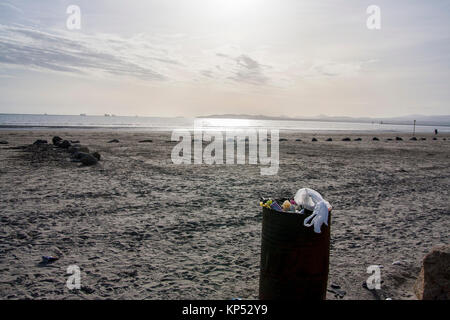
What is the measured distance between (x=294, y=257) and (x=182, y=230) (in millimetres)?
2894

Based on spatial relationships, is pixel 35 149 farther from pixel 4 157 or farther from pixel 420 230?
pixel 420 230

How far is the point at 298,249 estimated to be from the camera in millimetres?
3252

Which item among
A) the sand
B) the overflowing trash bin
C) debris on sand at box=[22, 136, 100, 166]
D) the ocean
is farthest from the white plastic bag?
the ocean

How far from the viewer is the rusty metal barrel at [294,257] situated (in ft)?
10.7

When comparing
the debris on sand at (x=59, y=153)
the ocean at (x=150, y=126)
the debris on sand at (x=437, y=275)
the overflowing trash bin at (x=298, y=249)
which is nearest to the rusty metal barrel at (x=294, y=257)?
the overflowing trash bin at (x=298, y=249)

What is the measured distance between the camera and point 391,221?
6.54m

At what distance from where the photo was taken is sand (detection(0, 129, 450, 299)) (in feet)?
13.0

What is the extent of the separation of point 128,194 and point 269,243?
19.0 feet

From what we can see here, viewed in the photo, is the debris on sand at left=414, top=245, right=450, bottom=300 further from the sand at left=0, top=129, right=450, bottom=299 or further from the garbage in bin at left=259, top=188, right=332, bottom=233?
the garbage in bin at left=259, top=188, right=332, bottom=233

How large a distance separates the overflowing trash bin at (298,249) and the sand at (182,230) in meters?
0.58

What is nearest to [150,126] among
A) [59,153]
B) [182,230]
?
[59,153]

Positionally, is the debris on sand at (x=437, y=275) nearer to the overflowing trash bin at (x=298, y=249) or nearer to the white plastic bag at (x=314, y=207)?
the overflowing trash bin at (x=298, y=249)

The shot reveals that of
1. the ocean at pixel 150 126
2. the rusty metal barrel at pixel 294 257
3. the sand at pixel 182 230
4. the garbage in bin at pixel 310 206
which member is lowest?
the sand at pixel 182 230
